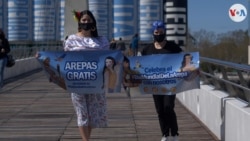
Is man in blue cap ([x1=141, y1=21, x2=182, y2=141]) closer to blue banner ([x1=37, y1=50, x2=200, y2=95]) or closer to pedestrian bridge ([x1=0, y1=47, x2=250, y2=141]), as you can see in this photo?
→ blue banner ([x1=37, y1=50, x2=200, y2=95])

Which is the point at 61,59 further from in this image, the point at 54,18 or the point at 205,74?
the point at 54,18

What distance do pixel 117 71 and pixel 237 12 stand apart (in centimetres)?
1388

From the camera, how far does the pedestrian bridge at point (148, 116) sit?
33.2 feet

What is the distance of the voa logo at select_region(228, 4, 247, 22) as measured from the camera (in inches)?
895

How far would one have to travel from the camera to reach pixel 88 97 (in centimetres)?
942

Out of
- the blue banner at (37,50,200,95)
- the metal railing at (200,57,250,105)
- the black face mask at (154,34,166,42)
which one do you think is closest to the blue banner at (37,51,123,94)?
the blue banner at (37,50,200,95)

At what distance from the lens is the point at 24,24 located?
46.3 metres

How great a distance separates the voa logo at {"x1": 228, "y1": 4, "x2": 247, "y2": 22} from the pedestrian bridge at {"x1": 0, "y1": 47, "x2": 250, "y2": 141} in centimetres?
546

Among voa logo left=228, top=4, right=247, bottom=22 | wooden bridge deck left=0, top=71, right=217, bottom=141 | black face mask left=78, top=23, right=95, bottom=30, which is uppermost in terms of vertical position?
voa logo left=228, top=4, right=247, bottom=22

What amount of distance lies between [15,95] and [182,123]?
813cm

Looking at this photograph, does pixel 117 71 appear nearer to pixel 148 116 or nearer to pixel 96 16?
pixel 148 116

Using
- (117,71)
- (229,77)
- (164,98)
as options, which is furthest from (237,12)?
(117,71)

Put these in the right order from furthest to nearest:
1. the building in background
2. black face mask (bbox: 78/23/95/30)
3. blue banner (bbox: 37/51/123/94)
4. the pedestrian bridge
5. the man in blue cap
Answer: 1. the building in background
2. the man in blue cap
3. the pedestrian bridge
4. blue banner (bbox: 37/51/123/94)
5. black face mask (bbox: 78/23/95/30)

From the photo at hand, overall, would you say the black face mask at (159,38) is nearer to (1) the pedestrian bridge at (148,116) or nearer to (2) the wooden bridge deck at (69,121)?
(1) the pedestrian bridge at (148,116)
